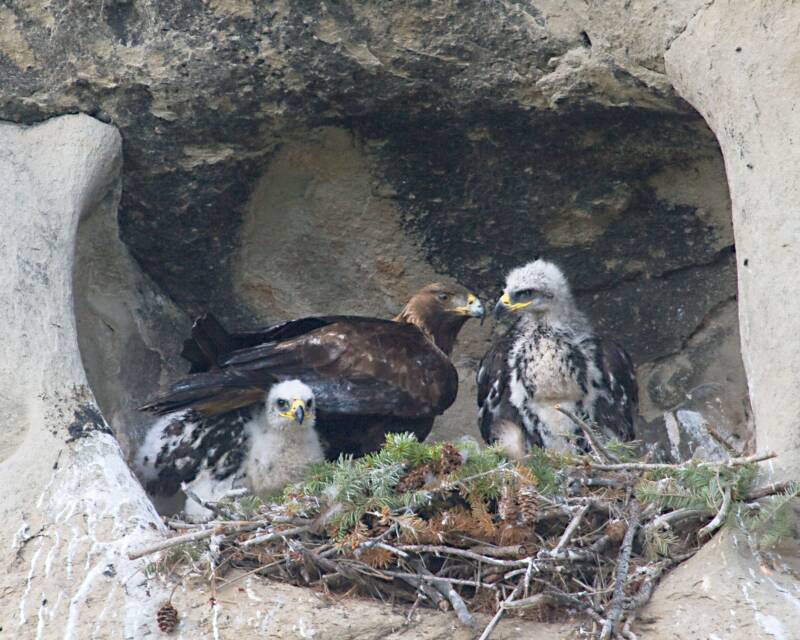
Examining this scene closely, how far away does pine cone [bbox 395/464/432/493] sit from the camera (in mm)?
5281

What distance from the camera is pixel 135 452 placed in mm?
6531

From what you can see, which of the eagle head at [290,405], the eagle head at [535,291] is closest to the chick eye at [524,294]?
the eagle head at [535,291]

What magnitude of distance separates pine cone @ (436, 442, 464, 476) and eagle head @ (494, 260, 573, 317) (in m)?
1.35

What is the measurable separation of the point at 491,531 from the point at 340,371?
1714 mm

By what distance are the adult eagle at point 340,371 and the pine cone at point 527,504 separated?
151 centimetres

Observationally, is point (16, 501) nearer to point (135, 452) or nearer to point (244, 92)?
point (135, 452)

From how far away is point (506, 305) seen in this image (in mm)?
6598

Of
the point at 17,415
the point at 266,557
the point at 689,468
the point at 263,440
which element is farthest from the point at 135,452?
the point at 689,468

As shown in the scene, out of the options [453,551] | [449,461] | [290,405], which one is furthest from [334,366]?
[453,551]

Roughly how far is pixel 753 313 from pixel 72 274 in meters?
2.80

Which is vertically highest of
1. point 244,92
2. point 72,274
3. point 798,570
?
point 244,92

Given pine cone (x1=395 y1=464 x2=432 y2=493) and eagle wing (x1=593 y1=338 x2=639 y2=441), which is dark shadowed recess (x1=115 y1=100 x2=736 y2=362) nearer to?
Result: eagle wing (x1=593 y1=338 x2=639 y2=441)

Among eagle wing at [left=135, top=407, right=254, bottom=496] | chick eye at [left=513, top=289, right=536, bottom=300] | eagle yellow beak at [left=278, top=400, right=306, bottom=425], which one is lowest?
eagle wing at [left=135, top=407, right=254, bottom=496]

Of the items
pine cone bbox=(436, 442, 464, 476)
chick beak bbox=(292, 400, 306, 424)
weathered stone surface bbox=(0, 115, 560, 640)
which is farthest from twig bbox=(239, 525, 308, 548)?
chick beak bbox=(292, 400, 306, 424)
